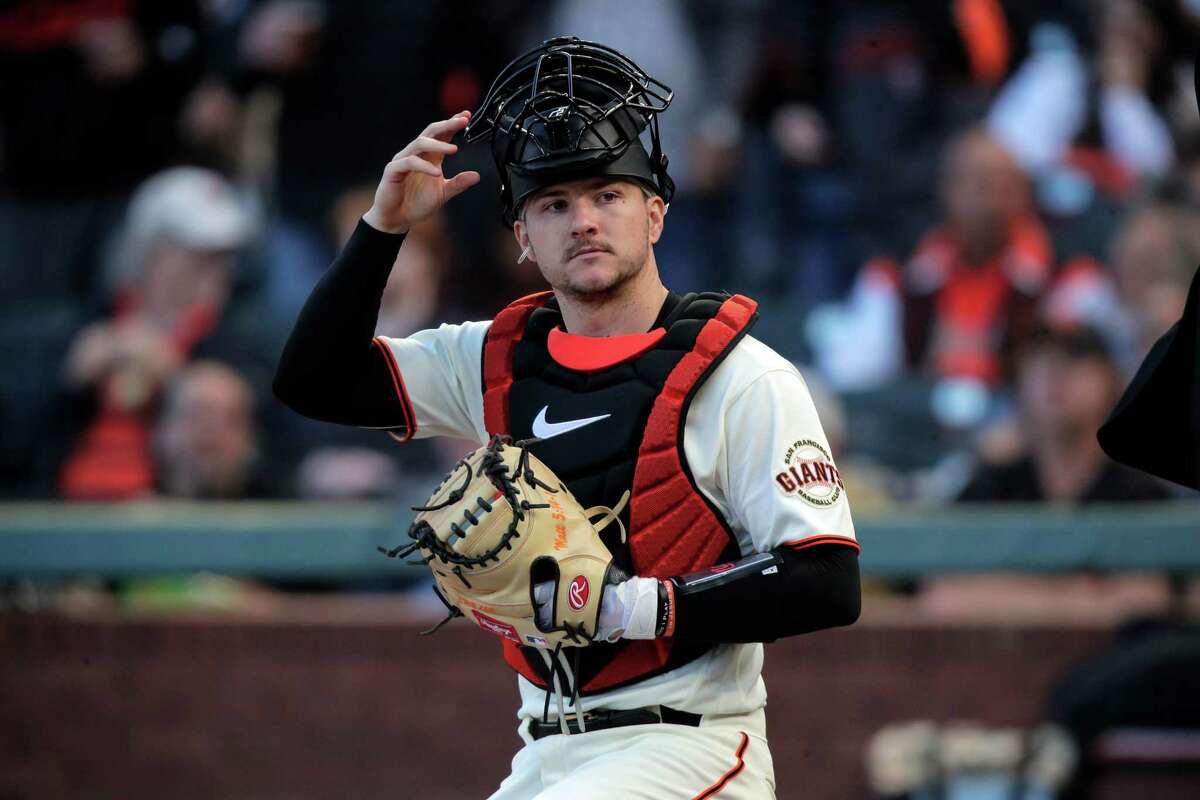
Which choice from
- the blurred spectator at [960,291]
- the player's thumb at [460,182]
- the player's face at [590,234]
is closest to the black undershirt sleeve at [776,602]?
the player's face at [590,234]

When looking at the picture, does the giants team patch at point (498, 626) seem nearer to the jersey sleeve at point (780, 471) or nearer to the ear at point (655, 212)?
the jersey sleeve at point (780, 471)

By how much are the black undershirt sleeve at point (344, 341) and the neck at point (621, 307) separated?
40 cm

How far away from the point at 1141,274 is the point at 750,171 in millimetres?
1858

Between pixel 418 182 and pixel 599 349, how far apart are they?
513mm

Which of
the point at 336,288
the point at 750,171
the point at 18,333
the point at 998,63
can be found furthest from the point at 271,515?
the point at 998,63

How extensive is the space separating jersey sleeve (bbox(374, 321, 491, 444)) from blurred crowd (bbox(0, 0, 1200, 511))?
3233 millimetres

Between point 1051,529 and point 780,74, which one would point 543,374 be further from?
point 780,74

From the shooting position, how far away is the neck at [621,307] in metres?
3.51

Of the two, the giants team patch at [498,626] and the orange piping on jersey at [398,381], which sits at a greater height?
the orange piping on jersey at [398,381]

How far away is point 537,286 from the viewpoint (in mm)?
7895

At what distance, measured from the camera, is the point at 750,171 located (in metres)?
8.12

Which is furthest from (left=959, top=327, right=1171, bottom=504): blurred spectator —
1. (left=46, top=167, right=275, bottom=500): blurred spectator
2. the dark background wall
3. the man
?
the man

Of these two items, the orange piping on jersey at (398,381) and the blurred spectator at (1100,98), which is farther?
the blurred spectator at (1100,98)

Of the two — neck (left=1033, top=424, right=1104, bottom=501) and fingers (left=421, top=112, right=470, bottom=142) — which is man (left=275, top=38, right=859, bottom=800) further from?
neck (left=1033, top=424, right=1104, bottom=501)
